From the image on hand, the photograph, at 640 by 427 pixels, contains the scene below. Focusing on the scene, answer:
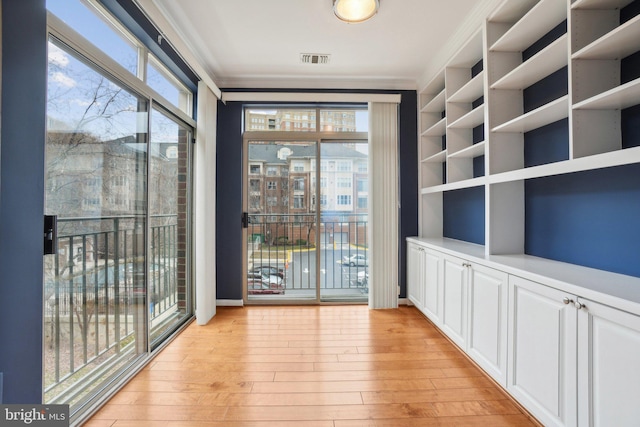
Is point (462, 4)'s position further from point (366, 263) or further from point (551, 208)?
point (366, 263)

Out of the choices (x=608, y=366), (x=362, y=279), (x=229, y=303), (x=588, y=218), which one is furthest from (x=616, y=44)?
(x=229, y=303)

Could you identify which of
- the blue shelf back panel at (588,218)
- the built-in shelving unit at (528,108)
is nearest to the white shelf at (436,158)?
the built-in shelving unit at (528,108)

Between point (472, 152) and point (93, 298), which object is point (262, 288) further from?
point (472, 152)

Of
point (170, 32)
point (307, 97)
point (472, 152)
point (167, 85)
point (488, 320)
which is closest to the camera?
point (488, 320)

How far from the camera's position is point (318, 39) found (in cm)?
257

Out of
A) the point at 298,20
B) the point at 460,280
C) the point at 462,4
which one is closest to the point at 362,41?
the point at 298,20

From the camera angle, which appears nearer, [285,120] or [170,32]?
[170,32]

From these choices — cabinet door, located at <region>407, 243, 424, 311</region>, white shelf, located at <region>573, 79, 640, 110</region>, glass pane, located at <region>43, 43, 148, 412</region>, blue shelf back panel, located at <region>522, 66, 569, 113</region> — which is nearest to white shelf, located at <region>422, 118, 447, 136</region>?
blue shelf back panel, located at <region>522, 66, 569, 113</region>

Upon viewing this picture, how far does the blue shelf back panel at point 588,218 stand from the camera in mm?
1443

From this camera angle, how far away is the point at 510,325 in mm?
1702

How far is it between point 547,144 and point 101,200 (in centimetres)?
300

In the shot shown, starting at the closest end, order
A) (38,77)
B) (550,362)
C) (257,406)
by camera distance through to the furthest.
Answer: (38,77) < (550,362) < (257,406)

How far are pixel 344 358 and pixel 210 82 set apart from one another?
9.59 feet

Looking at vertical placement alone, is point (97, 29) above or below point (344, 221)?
above
